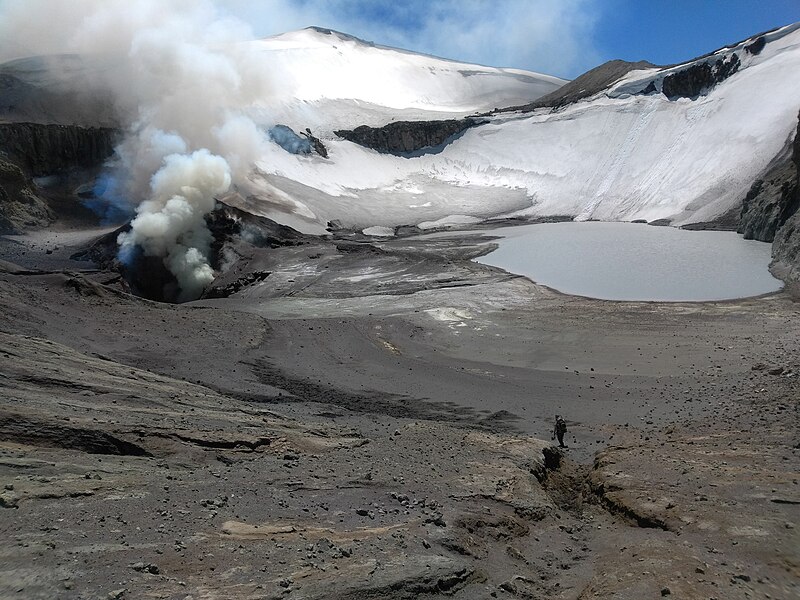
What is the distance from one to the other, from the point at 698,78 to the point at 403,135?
23.9 meters

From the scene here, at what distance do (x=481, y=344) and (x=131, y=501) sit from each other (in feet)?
37.5

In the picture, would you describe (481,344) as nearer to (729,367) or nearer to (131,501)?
(729,367)

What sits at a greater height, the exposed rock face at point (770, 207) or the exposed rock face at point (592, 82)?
the exposed rock face at point (592, 82)

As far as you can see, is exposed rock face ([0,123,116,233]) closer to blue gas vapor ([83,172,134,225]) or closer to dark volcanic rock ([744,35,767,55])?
blue gas vapor ([83,172,134,225])

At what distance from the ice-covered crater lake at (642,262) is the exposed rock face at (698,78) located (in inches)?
706

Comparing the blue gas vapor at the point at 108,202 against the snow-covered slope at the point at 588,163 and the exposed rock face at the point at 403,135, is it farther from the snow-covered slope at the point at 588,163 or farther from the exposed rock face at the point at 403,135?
the exposed rock face at the point at 403,135

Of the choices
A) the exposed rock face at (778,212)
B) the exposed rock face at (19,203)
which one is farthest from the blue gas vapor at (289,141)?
the exposed rock face at (778,212)

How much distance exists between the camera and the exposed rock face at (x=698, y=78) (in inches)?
1828

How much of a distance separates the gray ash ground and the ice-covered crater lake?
3332 millimetres

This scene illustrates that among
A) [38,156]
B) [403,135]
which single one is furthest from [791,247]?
[403,135]

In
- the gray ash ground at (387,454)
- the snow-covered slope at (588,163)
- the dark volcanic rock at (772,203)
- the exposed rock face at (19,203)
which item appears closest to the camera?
the gray ash ground at (387,454)

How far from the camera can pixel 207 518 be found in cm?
487

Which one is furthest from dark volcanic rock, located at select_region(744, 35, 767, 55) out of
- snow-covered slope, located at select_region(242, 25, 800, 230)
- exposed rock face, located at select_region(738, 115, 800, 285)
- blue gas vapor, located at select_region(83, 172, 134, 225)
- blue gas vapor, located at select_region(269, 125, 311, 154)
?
blue gas vapor, located at select_region(83, 172, 134, 225)

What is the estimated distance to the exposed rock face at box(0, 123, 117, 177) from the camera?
36062 mm
